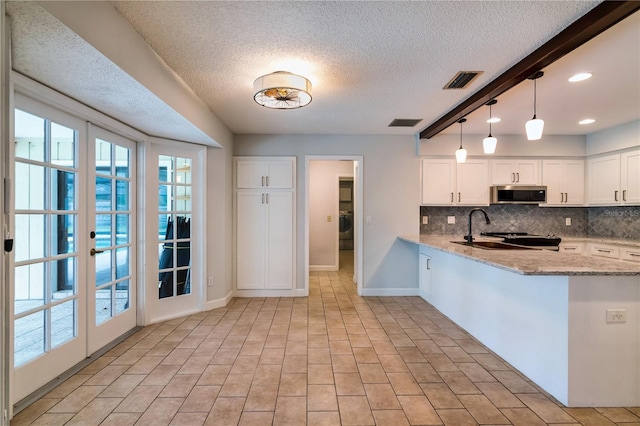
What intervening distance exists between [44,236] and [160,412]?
1523 mm

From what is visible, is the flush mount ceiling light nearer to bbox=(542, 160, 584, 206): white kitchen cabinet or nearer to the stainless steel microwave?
the stainless steel microwave

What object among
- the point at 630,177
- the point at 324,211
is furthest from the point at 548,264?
the point at 324,211

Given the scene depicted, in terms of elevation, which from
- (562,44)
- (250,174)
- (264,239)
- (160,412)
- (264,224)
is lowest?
(160,412)

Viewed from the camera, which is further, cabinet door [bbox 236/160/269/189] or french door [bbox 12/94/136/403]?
cabinet door [bbox 236/160/269/189]

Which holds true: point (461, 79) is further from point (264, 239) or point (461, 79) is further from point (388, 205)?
point (264, 239)

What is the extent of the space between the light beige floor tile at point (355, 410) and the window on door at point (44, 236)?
2.16m

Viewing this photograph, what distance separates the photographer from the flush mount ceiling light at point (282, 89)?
232 cm

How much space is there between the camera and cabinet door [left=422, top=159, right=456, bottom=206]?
14.9 feet

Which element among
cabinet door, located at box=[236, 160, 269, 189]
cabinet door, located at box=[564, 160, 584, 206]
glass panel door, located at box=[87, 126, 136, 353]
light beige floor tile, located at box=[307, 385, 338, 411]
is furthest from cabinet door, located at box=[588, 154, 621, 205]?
glass panel door, located at box=[87, 126, 136, 353]

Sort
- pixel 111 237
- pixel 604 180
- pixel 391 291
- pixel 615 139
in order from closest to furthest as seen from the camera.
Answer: pixel 111 237 < pixel 615 139 < pixel 604 180 < pixel 391 291

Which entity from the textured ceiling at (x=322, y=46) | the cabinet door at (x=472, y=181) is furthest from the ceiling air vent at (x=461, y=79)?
the cabinet door at (x=472, y=181)

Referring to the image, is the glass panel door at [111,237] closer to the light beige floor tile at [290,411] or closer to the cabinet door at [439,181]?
the light beige floor tile at [290,411]

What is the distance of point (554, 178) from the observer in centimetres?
454

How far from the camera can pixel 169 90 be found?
2445mm
